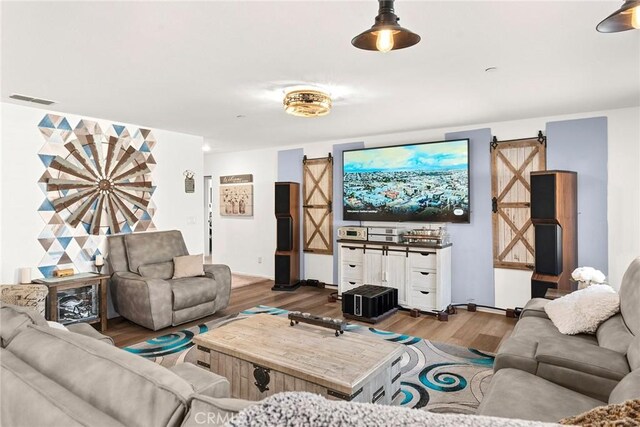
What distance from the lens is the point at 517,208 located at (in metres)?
4.72

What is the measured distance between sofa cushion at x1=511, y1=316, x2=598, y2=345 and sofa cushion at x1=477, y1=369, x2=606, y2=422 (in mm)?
527

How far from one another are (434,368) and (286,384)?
1475 millimetres

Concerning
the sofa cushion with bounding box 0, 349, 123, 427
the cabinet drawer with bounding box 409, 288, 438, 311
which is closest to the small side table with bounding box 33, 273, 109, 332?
the sofa cushion with bounding box 0, 349, 123, 427

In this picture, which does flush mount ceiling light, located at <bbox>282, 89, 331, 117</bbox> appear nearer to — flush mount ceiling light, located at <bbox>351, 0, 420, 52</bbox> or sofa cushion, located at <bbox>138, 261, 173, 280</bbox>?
flush mount ceiling light, located at <bbox>351, 0, 420, 52</bbox>

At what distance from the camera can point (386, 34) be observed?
1.69 m

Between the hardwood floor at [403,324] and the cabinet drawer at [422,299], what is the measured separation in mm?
142

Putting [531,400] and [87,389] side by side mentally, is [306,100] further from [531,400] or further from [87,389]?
[87,389]

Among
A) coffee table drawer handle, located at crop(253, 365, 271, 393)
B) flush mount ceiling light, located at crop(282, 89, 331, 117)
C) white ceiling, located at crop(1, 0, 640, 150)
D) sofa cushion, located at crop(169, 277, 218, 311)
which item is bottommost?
coffee table drawer handle, located at crop(253, 365, 271, 393)

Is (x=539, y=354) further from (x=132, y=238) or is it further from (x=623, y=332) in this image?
(x=132, y=238)

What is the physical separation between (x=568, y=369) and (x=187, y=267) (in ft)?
13.1

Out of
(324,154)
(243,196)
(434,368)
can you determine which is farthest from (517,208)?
(243,196)

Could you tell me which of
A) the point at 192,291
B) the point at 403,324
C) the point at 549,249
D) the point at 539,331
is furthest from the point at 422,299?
the point at 192,291

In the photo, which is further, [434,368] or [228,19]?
[434,368]

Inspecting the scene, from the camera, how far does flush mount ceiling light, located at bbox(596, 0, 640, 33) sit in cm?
152
